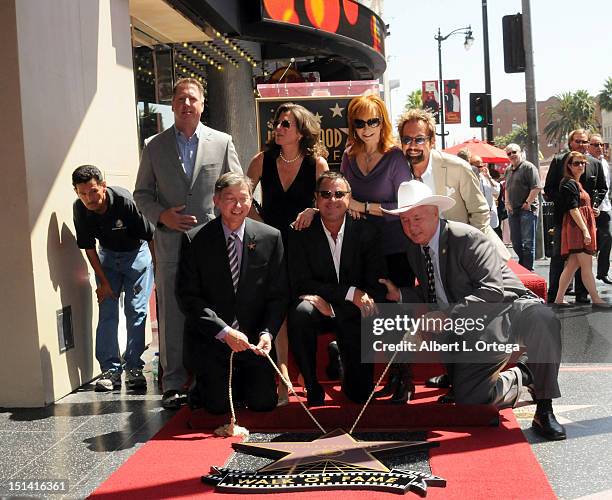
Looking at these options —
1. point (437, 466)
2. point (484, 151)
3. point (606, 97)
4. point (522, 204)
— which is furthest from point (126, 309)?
point (606, 97)

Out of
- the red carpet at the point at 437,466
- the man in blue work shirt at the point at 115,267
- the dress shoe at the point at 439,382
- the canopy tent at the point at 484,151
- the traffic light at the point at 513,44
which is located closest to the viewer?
the red carpet at the point at 437,466

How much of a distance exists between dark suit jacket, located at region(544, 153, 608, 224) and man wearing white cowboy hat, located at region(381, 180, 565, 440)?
440 centimetres

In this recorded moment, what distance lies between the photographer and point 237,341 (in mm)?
4629

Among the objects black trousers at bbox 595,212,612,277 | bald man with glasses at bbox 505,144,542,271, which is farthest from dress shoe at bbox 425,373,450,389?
bald man with glasses at bbox 505,144,542,271

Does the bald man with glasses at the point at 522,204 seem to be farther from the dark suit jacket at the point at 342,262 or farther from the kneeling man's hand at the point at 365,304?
the kneeling man's hand at the point at 365,304

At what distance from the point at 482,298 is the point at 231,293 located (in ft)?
4.55

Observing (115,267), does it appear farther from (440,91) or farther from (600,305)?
(440,91)

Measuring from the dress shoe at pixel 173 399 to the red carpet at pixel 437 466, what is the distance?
0.45 meters

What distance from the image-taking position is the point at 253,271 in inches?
195

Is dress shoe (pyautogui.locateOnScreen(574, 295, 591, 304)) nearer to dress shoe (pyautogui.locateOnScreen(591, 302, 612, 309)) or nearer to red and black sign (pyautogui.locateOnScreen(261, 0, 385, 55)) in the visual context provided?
dress shoe (pyautogui.locateOnScreen(591, 302, 612, 309))

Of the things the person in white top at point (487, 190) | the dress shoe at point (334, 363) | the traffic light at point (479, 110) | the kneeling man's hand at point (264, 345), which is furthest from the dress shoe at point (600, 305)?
the traffic light at point (479, 110)

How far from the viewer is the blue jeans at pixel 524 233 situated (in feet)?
38.3

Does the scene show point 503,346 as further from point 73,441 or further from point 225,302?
point 73,441

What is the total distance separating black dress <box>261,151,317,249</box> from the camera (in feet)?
17.9
